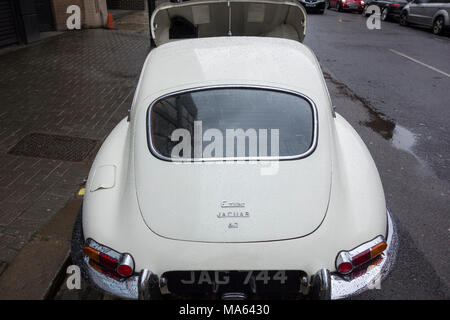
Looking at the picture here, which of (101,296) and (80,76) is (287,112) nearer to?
(101,296)

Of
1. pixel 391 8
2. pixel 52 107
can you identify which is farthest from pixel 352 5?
pixel 52 107

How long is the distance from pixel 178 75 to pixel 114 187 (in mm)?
1037

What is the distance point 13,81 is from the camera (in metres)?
7.77

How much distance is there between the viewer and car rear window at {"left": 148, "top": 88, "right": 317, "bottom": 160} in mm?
2625

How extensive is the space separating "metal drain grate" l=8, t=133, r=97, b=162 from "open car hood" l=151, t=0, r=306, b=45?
1.80 metres

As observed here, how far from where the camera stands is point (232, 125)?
2.74 m

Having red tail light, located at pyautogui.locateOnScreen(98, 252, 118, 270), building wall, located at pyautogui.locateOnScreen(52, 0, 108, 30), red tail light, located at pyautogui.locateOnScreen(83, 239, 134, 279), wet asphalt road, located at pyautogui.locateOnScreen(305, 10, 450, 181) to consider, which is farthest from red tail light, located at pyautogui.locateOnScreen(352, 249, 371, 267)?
building wall, located at pyautogui.locateOnScreen(52, 0, 108, 30)

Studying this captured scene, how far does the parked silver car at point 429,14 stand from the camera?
15312 millimetres

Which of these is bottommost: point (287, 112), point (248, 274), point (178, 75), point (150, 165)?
point (248, 274)

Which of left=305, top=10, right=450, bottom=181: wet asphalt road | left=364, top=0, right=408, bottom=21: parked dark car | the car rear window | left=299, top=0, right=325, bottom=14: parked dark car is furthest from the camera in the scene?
left=299, top=0, right=325, bottom=14: parked dark car

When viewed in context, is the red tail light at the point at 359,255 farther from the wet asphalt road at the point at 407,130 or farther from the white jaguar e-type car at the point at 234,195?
the wet asphalt road at the point at 407,130

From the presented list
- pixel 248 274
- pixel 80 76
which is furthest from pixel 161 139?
pixel 80 76

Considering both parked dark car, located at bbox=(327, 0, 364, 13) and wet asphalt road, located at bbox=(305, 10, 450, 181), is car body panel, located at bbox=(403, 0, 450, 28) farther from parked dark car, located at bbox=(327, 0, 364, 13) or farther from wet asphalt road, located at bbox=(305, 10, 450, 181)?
parked dark car, located at bbox=(327, 0, 364, 13)

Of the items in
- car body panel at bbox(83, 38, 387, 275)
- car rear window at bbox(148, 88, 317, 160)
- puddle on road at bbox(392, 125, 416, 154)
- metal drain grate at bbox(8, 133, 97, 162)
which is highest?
car rear window at bbox(148, 88, 317, 160)
